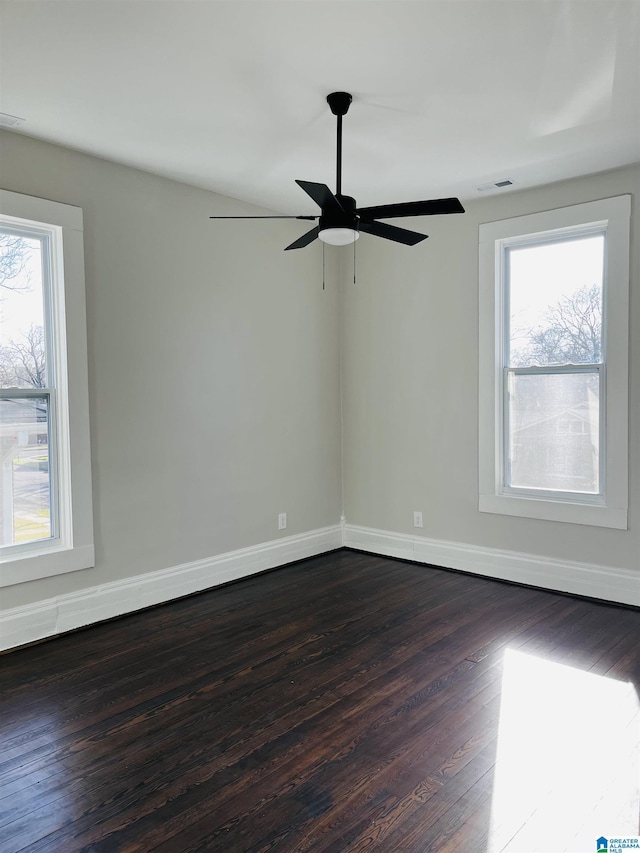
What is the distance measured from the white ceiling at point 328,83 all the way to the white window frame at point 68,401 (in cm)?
54

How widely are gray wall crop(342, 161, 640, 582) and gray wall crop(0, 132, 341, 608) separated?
28cm

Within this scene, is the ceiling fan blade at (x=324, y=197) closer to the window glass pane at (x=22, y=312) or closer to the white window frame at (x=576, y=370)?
the window glass pane at (x=22, y=312)

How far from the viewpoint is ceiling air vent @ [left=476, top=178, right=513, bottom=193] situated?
412 cm

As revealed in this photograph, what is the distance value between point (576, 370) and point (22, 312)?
352 cm

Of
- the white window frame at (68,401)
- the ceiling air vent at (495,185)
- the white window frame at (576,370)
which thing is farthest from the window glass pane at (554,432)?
the white window frame at (68,401)

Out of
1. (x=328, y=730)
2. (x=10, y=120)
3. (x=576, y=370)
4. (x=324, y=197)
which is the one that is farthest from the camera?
(x=576, y=370)

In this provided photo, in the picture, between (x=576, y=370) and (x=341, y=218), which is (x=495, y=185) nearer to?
(x=576, y=370)

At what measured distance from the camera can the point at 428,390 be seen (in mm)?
4863

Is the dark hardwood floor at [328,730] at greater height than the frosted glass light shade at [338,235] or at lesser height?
lesser

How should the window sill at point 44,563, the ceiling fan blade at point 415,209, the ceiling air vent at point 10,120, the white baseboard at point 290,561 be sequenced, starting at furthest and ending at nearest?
the white baseboard at point 290,561, the window sill at point 44,563, the ceiling air vent at point 10,120, the ceiling fan blade at point 415,209

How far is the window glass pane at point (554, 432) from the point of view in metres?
4.09

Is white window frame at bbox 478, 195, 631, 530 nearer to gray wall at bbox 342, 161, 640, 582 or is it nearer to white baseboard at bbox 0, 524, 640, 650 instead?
gray wall at bbox 342, 161, 640, 582

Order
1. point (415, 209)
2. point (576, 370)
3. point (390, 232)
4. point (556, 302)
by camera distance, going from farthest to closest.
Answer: point (556, 302)
point (576, 370)
point (390, 232)
point (415, 209)

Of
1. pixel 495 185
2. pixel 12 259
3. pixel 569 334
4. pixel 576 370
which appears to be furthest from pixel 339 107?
pixel 576 370
